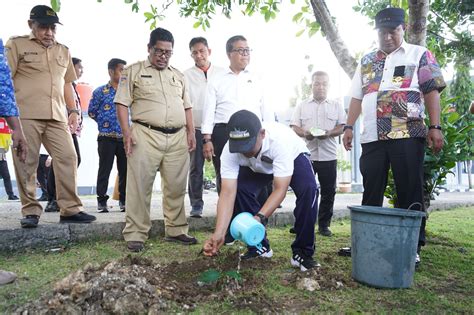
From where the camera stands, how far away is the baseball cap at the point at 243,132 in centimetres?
280

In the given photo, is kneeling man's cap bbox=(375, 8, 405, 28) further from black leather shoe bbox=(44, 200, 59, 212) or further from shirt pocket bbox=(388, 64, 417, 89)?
black leather shoe bbox=(44, 200, 59, 212)

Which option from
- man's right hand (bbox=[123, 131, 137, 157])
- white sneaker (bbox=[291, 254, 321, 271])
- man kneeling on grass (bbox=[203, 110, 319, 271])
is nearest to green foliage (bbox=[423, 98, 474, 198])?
man kneeling on grass (bbox=[203, 110, 319, 271])

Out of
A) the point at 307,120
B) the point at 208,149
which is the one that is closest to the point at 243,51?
the point at 208,149

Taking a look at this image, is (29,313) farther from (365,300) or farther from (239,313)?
(365,300)

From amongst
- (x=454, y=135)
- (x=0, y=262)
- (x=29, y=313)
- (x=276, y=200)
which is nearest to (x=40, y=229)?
(x=0, y=262)

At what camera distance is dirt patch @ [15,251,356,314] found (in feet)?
7.47

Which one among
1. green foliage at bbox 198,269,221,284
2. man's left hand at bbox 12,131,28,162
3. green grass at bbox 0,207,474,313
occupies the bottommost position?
green grass at bbox 0,207,474,313

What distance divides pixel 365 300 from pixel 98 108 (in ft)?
12.8

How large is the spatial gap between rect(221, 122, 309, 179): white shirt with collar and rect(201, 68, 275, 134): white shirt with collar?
1009 millimetres

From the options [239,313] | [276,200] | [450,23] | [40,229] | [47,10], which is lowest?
[239,313]

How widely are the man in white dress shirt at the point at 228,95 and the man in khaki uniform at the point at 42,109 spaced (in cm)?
134

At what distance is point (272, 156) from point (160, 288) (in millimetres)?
1199

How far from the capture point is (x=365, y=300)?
2.62 m

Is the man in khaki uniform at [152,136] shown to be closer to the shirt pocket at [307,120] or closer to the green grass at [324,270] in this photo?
the green grass at [324,270]
